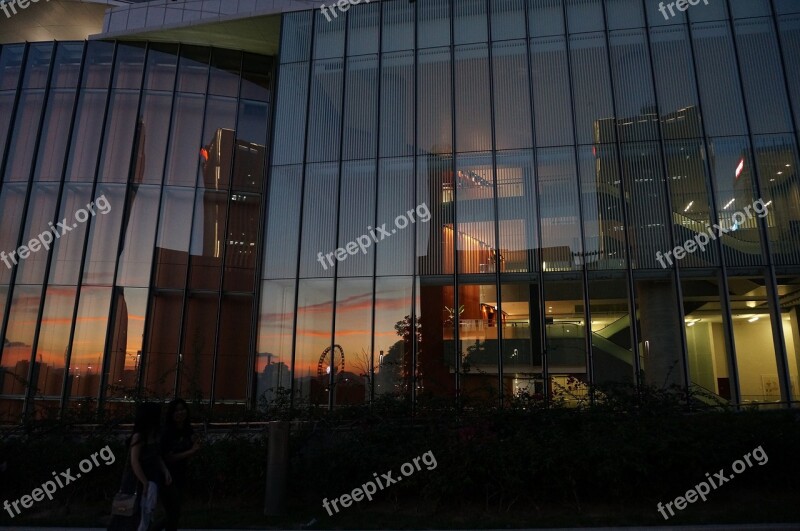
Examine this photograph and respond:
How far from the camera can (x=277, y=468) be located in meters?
8.67

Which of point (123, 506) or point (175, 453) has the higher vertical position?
point (175, 453)

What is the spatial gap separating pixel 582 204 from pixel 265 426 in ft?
32.3

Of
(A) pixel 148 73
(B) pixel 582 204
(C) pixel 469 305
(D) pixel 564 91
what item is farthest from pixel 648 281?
(A) pixel 148 73

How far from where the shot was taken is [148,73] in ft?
65.1

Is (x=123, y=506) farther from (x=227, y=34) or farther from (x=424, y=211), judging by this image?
(x=227, y=34)

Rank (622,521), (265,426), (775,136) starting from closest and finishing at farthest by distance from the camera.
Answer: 1. (622,521)
2. (265,426)
3. (775,136)

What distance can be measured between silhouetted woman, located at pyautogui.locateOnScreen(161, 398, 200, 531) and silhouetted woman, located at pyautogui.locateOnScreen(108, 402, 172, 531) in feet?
0.64

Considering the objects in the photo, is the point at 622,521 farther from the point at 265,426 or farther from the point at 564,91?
the point at 564,91

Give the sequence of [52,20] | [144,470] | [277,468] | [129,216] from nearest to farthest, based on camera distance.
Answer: [144,470] < [277,468] < [129,216] < [52,20]
